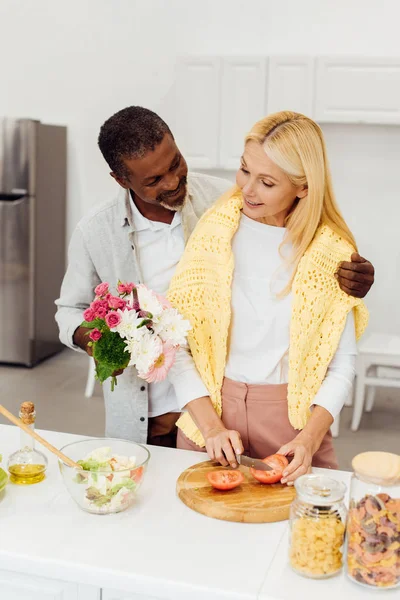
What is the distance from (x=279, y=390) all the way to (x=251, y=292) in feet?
0.84

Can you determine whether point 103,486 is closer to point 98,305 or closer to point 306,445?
point 98,305

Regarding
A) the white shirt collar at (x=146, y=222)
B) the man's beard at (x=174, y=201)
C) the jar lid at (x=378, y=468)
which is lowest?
the jar lid at (x=378, y=468)

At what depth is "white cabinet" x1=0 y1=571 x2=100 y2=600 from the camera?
4.82 ft

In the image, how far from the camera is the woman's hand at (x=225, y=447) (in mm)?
1825

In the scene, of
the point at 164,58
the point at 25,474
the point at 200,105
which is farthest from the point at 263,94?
the point at 25,474

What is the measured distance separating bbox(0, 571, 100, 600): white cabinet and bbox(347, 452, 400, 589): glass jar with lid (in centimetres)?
49

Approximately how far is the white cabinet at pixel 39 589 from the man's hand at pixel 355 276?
3.09 feet

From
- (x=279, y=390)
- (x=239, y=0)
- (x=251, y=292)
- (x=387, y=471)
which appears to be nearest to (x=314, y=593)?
(x=387, y=471)

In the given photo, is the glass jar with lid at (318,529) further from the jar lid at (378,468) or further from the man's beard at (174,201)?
the man's beard at (174,201)

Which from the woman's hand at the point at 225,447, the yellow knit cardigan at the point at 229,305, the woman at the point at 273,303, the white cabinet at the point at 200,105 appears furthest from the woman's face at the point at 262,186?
the white cabinet at the point at 200,105

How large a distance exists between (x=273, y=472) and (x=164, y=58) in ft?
14.8

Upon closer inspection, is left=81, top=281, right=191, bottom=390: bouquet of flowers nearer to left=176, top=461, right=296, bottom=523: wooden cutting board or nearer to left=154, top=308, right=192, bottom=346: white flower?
left=154, top=308, right=192, bottom=346: white flower

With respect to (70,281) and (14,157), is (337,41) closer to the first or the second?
(14,157)

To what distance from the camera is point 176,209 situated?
2250mm
